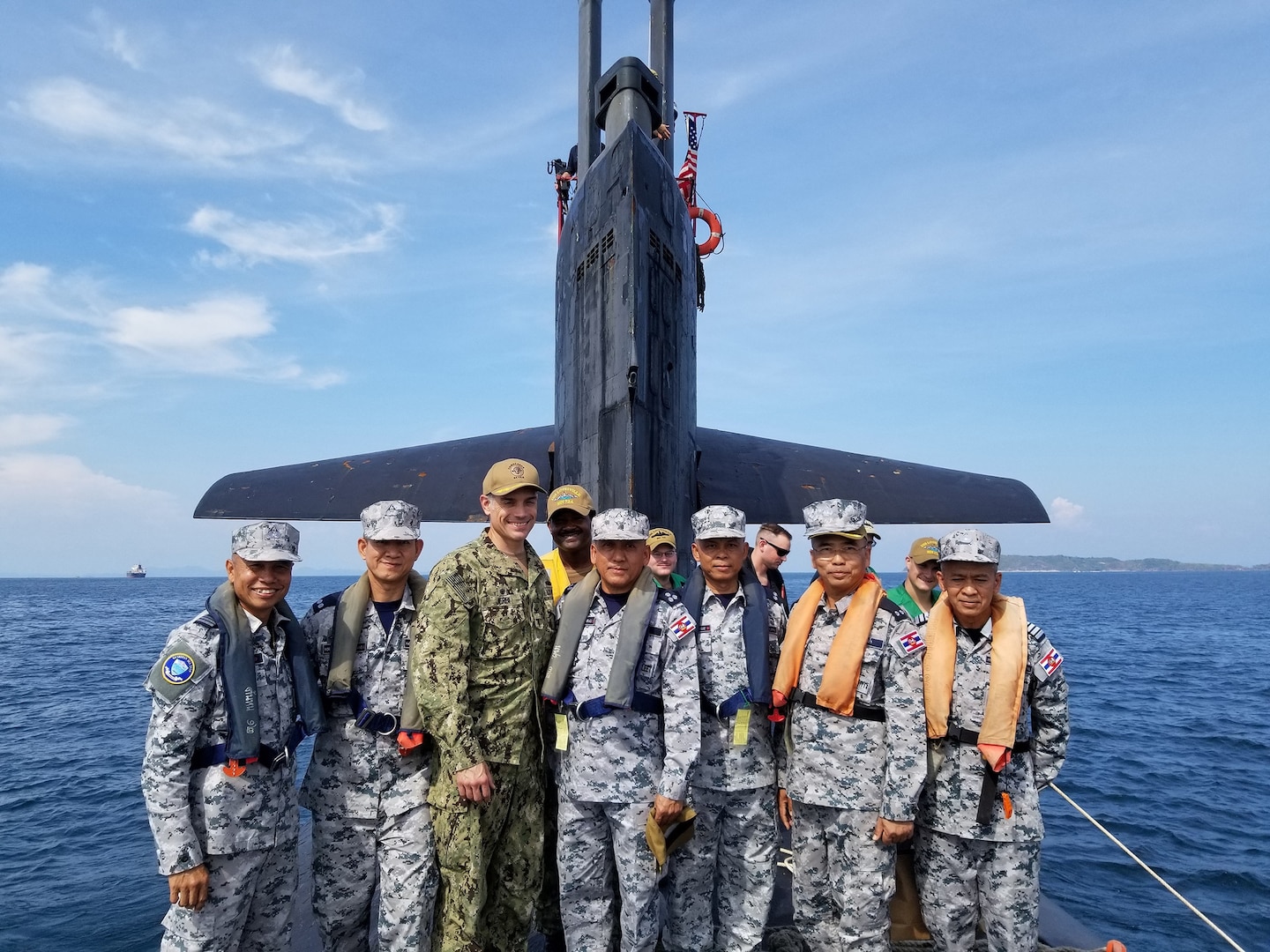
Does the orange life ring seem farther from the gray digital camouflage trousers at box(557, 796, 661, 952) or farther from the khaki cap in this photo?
the gray digital camouflage trousers at box(557, 796, 661, 952)

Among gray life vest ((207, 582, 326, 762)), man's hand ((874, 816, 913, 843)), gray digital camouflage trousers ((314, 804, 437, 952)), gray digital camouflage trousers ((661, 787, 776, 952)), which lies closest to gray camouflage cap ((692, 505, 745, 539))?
gray digital camouflage trousers ((661, 787, 776, 952))

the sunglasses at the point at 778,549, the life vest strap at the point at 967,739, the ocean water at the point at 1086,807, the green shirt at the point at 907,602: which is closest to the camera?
the life vest strap at the point at 967,739

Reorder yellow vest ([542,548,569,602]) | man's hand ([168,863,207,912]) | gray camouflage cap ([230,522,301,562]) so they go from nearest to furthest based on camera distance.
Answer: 1. man's hand ([168,863,207,912])
2. gray camouflage cap ([230,522,301,562])
3. yellow vest ([542,548,569,602])

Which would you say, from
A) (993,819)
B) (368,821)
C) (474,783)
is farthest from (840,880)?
(368,821)

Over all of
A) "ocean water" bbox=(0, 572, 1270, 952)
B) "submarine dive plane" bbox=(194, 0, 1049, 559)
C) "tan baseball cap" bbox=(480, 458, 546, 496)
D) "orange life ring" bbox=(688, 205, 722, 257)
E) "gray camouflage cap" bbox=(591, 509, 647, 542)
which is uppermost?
"orange life ring" bbox=(688, 205, 722, 257)

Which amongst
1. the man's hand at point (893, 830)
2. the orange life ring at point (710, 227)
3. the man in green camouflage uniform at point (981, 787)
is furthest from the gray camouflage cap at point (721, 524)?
the orange life ring at point (710, 227)

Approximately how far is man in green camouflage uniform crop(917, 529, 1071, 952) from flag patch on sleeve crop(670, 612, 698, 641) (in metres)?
1.32

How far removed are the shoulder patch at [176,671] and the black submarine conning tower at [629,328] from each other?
9.19 ft

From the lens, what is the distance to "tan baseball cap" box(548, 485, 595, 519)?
14.3 ft

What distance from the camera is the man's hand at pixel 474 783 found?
3455 mm

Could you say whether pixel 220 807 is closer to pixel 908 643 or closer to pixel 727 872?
pixel 727 872

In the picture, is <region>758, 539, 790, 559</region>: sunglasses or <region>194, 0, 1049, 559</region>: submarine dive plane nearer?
<region>758, 539, 790, 559</region>: sunglasses

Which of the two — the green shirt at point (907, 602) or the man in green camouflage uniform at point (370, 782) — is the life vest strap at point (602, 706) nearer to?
the man in green camouflage uniform at point (370, 782)

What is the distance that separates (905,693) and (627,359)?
302 cm
